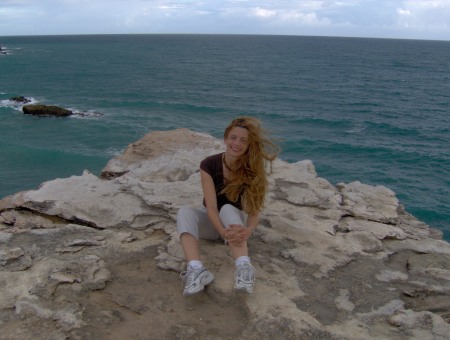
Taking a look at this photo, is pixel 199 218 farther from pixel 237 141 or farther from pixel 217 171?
pixel 237 141

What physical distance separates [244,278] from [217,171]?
137cm

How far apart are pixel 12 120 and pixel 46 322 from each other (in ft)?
114

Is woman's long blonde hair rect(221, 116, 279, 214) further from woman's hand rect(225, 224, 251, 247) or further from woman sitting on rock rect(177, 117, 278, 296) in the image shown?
woman's hand rect(225, 224, 251, 247)

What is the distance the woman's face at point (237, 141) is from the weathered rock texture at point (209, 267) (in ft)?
4.70

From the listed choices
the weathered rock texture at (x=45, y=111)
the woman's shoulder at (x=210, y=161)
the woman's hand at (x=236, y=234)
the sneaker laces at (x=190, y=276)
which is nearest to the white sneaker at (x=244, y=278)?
the woman's hand at (x=236, y=234)

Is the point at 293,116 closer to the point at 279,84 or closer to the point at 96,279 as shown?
the point at 279,84

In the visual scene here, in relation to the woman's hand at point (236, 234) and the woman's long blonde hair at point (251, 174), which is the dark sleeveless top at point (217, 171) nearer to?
the woman's long blonde hair at point (251, 174)

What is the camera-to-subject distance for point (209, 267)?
5.60 meters

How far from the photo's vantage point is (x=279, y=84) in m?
56.9

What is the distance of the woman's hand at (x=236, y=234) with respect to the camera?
5230 mm

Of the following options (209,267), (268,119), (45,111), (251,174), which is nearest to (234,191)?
(251,174)

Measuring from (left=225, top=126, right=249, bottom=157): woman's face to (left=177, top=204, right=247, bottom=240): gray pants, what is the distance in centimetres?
68

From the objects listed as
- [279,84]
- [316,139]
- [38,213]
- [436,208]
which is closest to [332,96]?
[279,84]

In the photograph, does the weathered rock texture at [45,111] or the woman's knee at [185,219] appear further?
the weathered rock texture at [45,111]
